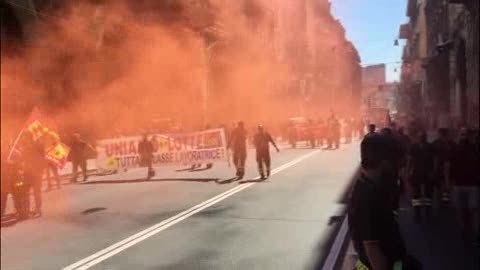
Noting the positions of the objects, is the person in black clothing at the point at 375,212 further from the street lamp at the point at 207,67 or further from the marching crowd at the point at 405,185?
the street lamp at the point at 207,67

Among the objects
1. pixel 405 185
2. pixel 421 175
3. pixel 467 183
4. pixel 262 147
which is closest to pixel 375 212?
pixel 467 183

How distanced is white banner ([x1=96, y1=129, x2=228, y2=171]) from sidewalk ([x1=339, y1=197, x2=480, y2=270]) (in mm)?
9321

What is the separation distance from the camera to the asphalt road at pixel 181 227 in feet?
20.5

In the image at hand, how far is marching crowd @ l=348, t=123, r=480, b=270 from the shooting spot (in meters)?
2.78

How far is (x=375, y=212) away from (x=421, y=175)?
6.32m

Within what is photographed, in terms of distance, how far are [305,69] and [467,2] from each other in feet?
23.6

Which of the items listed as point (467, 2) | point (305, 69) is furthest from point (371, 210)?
point (305, 69)

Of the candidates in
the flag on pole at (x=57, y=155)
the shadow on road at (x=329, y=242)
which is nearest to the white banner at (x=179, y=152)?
the shadow on road at (x=329, y=242)

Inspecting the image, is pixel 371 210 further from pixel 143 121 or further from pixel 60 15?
pixel 143 121

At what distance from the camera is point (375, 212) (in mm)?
2789

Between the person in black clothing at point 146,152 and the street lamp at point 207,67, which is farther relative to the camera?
the person in black clothing at point 146,152

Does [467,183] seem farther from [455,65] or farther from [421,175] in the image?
[455,65]

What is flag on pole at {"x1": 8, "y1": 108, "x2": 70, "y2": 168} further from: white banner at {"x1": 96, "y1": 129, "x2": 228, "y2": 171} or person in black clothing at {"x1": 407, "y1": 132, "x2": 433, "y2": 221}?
white banner at {"x1": 96, "y1": 129, "x2": 228, "y2": 171}

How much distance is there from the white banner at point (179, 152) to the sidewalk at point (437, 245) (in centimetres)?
932
